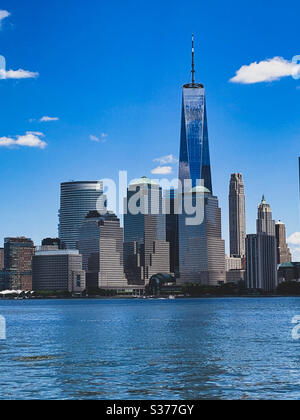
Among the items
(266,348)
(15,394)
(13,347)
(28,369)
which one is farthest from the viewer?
(13,347)

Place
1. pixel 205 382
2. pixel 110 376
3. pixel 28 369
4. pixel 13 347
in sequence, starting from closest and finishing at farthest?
pixel 205 382, pixel 110 376, pixel 28 369, pixel 13 347

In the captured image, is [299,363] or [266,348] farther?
[266,348]

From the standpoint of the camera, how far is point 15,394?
44719mm

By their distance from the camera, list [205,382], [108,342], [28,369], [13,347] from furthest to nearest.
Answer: [108,342] < [13,347] < [28,369] < [205,382]
